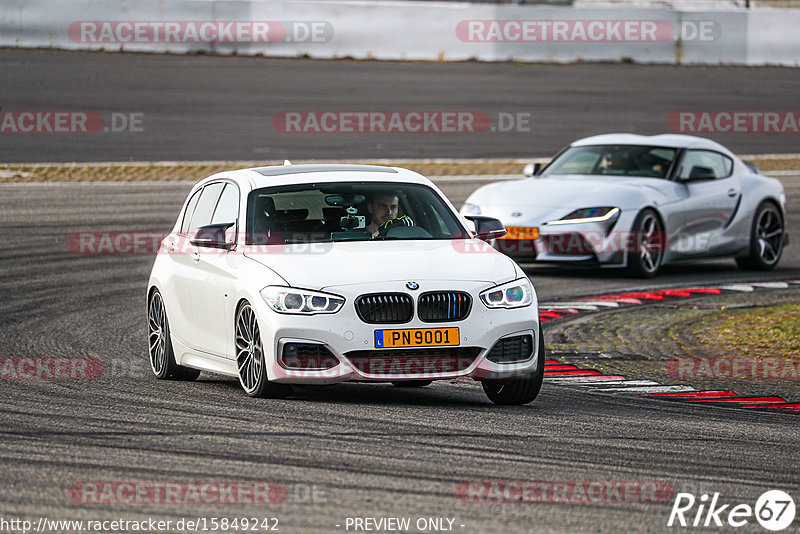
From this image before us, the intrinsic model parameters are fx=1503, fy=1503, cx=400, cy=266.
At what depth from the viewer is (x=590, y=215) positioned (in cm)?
1606

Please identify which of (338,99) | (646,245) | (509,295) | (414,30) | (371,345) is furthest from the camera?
(414,30)

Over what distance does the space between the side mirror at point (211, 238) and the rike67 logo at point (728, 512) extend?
3.88m

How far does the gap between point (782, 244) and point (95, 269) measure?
797cm

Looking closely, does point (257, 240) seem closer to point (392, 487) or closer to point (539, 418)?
point (539, 418)

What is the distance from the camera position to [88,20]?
96.1 feet

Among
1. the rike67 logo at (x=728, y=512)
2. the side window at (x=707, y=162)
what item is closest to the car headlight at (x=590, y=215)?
the side window at (x=707, y=162)

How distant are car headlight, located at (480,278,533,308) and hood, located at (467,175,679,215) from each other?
7.44m

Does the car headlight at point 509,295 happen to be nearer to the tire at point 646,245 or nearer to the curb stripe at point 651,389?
the curb stripe at point 651,389

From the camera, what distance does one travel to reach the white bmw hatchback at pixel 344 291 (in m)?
8.33

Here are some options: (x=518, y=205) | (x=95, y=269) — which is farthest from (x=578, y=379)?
(x=95, y=269)

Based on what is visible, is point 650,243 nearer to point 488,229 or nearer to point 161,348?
point 488,229

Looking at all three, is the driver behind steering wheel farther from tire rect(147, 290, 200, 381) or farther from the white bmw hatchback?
tire rect(147, 290, 200, 381)

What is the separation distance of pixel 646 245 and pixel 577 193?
93 centimetres

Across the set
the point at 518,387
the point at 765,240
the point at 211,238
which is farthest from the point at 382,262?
the point at 765,240
